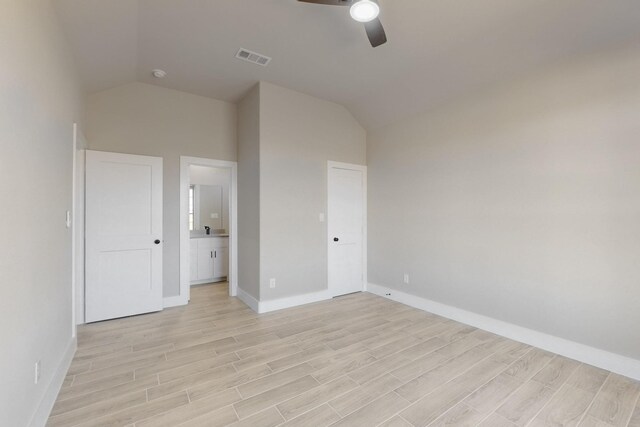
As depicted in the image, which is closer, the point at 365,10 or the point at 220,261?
the point at 365,10

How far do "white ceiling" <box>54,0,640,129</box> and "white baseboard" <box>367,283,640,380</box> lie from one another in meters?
2.58

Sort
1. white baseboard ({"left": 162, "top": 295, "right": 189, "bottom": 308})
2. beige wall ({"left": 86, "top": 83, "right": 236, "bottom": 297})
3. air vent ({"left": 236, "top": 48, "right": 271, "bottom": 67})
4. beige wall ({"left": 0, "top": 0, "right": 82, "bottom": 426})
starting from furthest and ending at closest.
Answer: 1. white baseboard ({"left": 162, "top": 295, "right": 189, "bottom": 308})
2. beige wall ({"left": 86, "top": 83, "right": 236, "bottom": 297})
3. air vent ({"left": 236, "top": 48, "right": 271, "bottom": 67})
4. beige wall ({"left": 0, "top": 0, "right": 82, "bottom": 426})

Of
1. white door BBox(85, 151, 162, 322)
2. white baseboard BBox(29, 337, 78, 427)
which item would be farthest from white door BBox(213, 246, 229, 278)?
white baseboard BBox(29, 337, 78, 427)

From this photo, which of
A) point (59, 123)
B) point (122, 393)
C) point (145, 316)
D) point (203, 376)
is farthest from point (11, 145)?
point (145, 316)

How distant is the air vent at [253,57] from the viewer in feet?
9.95

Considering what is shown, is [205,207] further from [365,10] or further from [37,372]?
[365,10]

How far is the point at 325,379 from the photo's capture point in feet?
7.20

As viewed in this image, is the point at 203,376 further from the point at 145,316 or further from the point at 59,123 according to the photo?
the point at 59,123

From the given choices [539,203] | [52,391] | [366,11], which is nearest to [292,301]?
[52,391]

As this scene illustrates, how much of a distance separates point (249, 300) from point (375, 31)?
3.44 metres

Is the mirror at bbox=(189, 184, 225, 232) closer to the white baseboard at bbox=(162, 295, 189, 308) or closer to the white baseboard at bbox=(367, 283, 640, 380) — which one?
the white baseboard at bbox=(162, 295, 189, 308)

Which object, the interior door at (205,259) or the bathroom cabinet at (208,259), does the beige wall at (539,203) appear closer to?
the bathroom cabinet at (208,259)

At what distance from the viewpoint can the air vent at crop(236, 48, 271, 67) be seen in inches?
119

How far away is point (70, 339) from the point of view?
2469 mm
